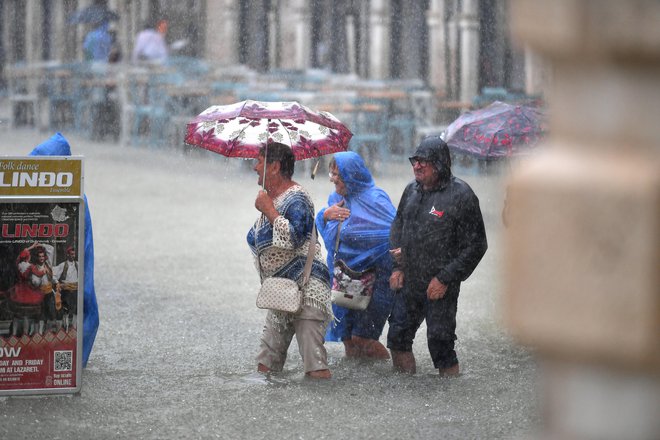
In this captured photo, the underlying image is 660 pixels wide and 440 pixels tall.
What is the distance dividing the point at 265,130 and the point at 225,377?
137 centimetres

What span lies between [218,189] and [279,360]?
9.24m

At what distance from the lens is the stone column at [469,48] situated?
18.7 meters

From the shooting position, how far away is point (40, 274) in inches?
221

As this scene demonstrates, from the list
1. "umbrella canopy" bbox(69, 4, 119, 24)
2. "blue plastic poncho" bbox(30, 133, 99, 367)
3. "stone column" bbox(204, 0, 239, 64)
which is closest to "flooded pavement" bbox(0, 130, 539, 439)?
"blue plastic poncho" bbox(30, 133, 99, 367)

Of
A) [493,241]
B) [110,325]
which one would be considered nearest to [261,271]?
[110,325]

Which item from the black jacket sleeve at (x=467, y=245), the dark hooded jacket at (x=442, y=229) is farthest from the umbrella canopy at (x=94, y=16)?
the black jacket sleeve at (x=467, y=245)

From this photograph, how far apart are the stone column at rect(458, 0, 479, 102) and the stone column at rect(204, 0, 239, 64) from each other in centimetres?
906

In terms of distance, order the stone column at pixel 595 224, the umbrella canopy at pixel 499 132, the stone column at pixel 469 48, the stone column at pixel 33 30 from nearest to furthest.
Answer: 1. the stone column at pixel 595 224
2. the umbrella canopy at pixel 499 132
3. the stone column at pixel 469 48
4. the stone column at pixel 33 30

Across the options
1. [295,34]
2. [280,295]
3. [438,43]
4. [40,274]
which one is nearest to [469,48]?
[438,43]

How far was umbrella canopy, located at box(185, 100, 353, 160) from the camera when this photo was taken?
6.35 m

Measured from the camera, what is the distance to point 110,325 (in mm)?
7680

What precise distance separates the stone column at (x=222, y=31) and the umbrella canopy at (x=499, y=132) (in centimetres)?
1991

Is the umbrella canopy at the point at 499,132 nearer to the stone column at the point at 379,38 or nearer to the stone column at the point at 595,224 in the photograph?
the stone column at the point at 595,224

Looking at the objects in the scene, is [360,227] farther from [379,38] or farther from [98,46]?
[98,46]
